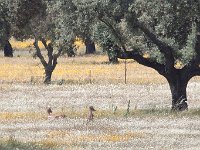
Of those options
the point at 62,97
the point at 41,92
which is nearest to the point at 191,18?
the point at 62,97

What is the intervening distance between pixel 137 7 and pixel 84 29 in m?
2.95

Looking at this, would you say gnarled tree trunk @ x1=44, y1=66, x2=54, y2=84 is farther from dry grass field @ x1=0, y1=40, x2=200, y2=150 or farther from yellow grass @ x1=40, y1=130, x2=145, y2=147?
yellow grass @ x1=40, y1=130, x2=145, y2=147

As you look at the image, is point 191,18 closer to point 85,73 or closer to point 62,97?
point 62,97

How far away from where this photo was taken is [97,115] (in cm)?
3158

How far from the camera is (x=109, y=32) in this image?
33.6 metres

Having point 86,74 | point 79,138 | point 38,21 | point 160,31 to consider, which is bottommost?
point 86,74

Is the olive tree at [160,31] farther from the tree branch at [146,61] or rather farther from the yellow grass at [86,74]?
the yellow grass at [86,74]

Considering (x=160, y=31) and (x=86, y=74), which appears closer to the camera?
(x=160, y=31)

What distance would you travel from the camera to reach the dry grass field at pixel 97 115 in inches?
917

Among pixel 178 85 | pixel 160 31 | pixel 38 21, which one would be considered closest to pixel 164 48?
pixel 160 31

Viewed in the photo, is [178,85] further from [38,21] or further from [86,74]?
[86,74]

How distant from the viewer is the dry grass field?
76.4ft

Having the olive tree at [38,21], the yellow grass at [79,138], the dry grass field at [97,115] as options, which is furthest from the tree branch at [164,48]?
the olive tree at [38,21]

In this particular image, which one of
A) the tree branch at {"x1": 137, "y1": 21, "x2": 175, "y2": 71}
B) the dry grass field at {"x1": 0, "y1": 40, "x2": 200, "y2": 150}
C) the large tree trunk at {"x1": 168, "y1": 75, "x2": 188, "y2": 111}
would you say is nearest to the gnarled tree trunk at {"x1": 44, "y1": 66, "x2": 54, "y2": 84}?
the dry grass field at {"x1": 0, "y1": 40, "x2": 200, "y2": 150}
